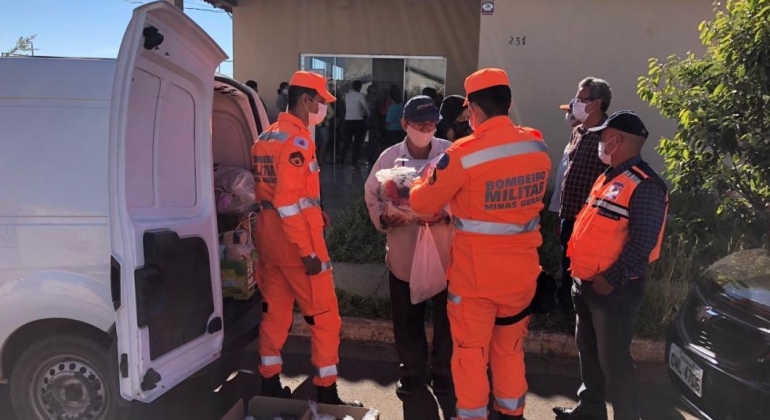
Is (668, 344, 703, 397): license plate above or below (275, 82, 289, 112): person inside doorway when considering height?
below

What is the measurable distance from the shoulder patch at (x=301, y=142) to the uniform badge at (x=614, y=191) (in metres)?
1.67

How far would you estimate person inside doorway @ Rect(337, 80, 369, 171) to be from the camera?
1179cm

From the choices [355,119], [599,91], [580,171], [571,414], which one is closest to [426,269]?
[571,414]

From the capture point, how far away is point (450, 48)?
11594 millimetres

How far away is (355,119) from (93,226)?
9394 millimetres

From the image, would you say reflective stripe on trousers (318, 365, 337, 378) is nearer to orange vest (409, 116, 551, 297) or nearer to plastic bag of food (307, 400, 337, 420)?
plastic bag of food (307, 400, 337, 420)

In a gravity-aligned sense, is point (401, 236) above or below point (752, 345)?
above

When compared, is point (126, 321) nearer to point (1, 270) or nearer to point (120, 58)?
point (1, 270)

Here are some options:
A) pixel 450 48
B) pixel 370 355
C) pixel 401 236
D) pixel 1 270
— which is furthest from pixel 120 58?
pixel 450 48

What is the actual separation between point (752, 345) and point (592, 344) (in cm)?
83

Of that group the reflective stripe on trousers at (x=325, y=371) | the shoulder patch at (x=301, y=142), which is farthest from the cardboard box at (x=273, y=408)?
the shoulder patch at (x=301, y=142)

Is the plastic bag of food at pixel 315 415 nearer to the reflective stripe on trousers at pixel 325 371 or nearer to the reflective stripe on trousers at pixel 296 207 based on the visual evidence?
the reflective stripe on trousers at pixel 325 371

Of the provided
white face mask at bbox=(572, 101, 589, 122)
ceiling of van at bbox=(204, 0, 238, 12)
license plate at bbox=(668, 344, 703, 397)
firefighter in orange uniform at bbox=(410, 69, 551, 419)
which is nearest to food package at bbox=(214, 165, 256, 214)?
firefighter in orange uniform at bbox=(410, 69, 551, 419)

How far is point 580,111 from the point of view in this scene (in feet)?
13.1
